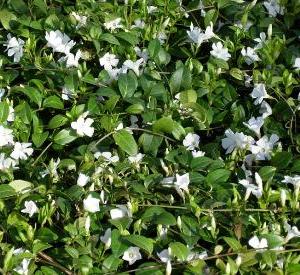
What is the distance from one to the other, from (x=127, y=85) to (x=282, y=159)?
58 cm

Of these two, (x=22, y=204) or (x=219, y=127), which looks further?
(x=219, y=127)

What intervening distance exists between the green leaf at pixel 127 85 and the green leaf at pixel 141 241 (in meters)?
0.61

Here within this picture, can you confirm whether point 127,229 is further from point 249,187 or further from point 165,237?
point 249,187

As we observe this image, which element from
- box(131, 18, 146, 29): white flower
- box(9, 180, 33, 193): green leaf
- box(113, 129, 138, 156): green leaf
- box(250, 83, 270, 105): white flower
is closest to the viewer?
box(9, 180, 33, 193): green leaf

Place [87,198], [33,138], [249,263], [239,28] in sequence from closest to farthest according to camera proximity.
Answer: [249,263] → [87,198] → [33,138] → [239,28]

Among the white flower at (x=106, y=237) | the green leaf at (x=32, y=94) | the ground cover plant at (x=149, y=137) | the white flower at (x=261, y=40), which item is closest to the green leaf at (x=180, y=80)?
the ground cover plant at (x=149, y=137)

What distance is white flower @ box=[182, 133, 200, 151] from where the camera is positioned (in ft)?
7.56

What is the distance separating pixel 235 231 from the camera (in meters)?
1.98

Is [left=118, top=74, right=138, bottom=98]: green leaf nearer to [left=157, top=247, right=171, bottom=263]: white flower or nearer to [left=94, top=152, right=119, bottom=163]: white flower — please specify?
[left=94, top=152, right=119, bottom=163]: white flower

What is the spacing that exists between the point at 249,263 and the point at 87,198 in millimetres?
490

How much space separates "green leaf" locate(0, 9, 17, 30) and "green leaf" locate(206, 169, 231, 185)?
108cm

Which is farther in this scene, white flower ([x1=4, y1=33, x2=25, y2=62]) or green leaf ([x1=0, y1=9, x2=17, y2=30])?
green leaf ([x1=0, y1=9, x2=17, y2=30])

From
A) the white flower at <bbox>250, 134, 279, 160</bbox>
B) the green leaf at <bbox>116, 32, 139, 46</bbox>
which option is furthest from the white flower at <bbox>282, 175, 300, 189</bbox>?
the green leaf at <bbox>116, 32, 139, 46</bbox>

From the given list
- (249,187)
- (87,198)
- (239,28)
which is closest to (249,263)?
(249,187)
